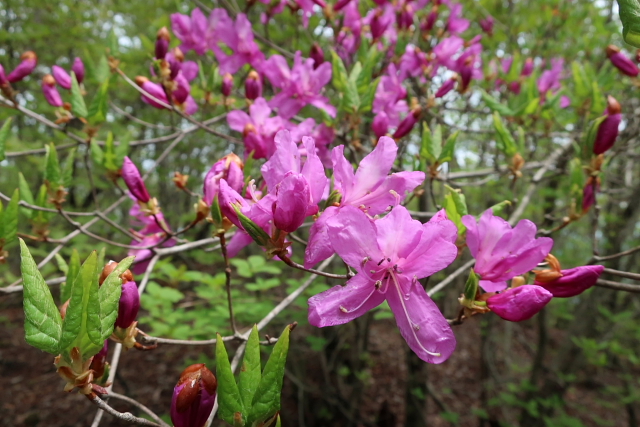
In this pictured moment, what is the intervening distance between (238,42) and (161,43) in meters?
0.58

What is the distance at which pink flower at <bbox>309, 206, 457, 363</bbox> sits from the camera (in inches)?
31.7

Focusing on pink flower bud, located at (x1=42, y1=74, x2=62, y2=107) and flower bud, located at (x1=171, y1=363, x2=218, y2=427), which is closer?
flower bud, located at (x1=171, y1=363, x2=218, y2=427)

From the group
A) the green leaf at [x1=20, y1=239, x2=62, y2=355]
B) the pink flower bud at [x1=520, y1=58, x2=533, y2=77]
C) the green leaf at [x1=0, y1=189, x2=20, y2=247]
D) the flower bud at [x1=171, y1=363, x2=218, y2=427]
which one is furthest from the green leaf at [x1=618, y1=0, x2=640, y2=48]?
the pink flower bud at [x1=520, y1=58, x2=533, y2=77]

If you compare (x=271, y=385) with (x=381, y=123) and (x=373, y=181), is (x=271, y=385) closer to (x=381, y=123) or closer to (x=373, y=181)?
(x=373, y=181)

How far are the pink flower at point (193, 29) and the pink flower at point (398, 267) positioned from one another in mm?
2018

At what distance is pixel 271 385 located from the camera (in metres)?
0.73

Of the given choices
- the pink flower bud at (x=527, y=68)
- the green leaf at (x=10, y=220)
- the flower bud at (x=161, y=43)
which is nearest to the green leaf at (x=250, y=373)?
the green leaf at (x=10, y=220)

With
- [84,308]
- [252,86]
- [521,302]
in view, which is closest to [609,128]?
[521,302]

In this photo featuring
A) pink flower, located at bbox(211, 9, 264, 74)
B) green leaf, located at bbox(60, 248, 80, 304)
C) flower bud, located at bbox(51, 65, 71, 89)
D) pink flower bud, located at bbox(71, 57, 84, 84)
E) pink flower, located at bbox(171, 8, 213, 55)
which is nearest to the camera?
green leaf, located at bbox(60, 248, 80, 304)

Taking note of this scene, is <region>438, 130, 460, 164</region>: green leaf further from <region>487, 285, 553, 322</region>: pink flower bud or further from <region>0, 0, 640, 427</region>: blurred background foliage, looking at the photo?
<region>0, 0, 640, 427</region>: blurred background foliage

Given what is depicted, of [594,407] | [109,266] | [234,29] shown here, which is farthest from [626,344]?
[109,266]

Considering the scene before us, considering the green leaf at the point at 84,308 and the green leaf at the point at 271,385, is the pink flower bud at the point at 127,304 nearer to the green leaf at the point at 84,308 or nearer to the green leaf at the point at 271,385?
the green leaf at the point at 84,308

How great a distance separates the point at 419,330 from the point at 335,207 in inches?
12.4

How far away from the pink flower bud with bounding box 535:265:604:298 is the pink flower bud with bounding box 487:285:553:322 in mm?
131
